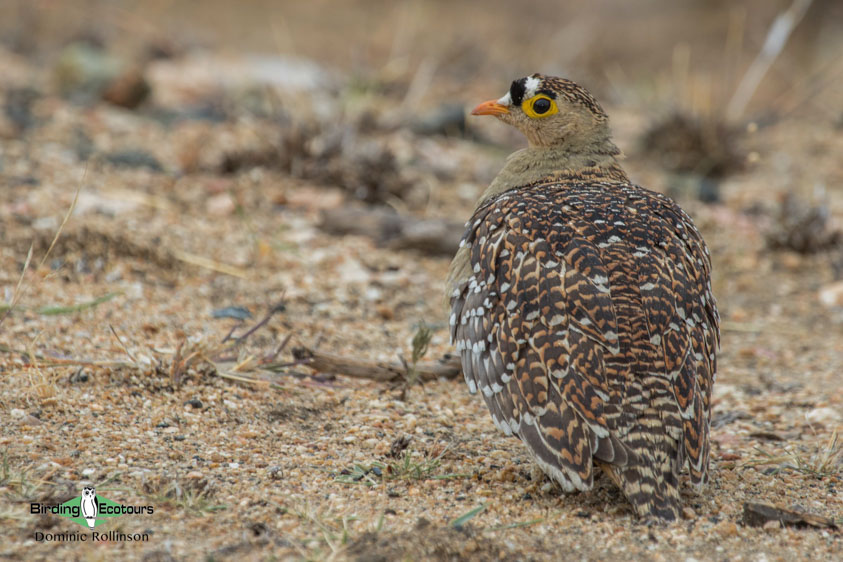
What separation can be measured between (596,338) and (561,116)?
1.78 metres

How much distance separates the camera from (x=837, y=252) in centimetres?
721

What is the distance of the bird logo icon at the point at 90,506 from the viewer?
3229mm

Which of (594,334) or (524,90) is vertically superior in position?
(524,90)

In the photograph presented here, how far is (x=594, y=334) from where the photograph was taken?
3607 mm

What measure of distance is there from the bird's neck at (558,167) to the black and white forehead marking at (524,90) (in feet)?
0.93

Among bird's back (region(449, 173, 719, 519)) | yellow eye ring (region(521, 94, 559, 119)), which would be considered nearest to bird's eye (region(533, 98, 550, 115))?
yellow eye ring (region(521, 94, 559, 119))

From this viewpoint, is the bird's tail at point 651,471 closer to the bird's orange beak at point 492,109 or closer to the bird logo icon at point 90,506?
the bird logo icon at point 90,506

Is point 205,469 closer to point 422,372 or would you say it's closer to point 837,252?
point 422,372

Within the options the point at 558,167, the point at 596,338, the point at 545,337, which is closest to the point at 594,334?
the point at 596,338

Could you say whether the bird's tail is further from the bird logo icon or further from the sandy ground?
the bird logo icon

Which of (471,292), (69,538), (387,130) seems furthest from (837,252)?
(69,538)

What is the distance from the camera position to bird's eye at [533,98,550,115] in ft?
16.5

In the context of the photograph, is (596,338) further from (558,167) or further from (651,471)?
(558,167)

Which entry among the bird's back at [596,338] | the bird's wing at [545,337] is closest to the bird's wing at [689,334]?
the bird's back at [596,338]
